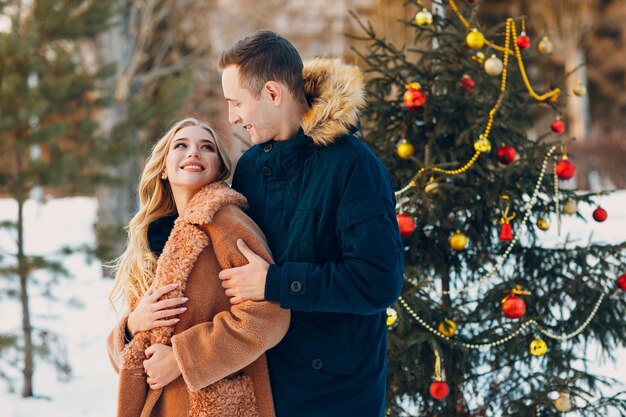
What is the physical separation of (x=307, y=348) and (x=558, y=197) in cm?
219

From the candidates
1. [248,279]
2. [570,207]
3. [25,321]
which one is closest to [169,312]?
[248,279]

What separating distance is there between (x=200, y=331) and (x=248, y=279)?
0.66ft

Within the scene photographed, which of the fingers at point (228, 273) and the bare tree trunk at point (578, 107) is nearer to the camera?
the fingers at point (228, 273)

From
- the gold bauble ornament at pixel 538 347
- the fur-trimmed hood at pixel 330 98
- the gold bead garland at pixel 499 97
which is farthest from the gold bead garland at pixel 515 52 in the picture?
the fur-trimmed hood at pixel 330 98

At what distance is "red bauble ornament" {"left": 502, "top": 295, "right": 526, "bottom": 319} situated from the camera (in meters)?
3.50

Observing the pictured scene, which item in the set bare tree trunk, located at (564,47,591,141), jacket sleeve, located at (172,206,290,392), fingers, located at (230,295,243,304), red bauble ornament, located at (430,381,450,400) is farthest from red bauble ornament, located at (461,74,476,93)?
bare tree trunk, located at (564,47,591,141)

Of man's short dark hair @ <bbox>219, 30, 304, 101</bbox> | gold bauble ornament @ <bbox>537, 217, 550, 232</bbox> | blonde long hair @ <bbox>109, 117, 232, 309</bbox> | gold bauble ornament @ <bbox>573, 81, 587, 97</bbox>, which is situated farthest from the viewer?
gold bauble ornament @ <bbox>573, 81, 587, 97</bbox>

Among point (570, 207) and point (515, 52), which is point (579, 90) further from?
point (570, 207)

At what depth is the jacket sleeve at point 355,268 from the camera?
200 cm

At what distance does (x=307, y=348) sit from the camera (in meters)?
2.16

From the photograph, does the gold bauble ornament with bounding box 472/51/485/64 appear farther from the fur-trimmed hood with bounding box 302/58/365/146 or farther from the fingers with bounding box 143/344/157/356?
the fingers with bounding box 143/344/157/356

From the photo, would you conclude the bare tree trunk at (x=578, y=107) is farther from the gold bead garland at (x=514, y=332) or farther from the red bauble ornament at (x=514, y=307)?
the red bauble ornament at (x=514, y=307)

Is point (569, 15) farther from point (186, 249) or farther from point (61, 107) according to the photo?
point (186, 249)

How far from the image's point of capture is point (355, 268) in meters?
2.00
